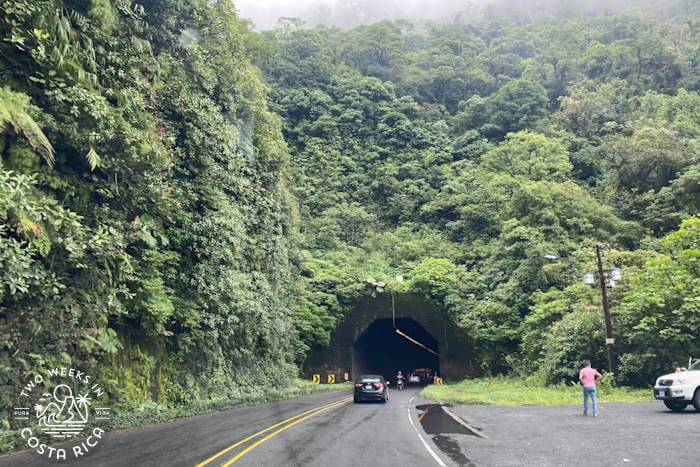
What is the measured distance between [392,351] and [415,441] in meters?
50.8

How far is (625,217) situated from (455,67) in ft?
146

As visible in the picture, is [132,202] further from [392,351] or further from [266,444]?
[392,351]

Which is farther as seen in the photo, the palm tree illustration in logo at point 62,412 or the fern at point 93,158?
the fern at point 93,158

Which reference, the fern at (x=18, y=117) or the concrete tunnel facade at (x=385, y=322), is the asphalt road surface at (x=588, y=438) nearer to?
the fern at (x=18, y=117)

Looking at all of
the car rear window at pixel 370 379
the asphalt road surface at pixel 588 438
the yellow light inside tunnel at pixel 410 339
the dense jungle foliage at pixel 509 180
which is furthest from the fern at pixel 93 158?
the yellow light inside tunnel at pixel 410 339

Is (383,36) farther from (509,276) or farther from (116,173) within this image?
(116,173)

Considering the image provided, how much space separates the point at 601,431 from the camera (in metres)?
12.1

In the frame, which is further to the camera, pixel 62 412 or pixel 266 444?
pixel 62 412

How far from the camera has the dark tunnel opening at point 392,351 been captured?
158ft

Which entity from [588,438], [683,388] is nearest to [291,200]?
[683,388]

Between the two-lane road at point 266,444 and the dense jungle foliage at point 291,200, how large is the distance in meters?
2.59

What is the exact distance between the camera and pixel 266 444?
11.1m

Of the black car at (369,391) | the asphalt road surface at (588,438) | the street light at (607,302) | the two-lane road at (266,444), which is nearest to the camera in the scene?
the asphalt road surface at (588,438)

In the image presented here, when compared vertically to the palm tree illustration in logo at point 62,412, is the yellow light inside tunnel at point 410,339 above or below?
above
